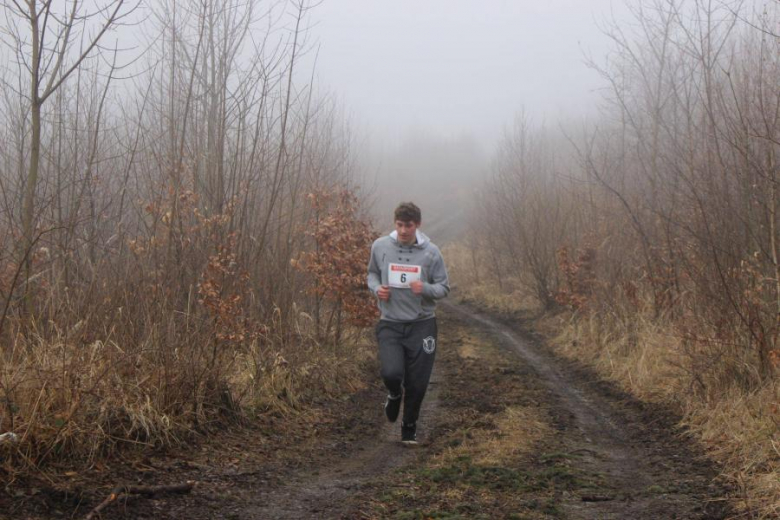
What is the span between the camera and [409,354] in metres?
6.42

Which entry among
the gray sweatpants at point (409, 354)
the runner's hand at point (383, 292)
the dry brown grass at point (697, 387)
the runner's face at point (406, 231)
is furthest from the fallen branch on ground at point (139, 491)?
the dry brown grass at point (697, 387)

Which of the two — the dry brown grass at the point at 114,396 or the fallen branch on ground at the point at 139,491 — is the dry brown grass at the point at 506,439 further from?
the fallen branch on ground at the point at 139,491

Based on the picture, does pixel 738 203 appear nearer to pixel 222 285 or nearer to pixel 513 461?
pixel 513 461

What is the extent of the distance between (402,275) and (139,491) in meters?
2.86

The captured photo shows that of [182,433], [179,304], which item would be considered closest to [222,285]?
[179,304]

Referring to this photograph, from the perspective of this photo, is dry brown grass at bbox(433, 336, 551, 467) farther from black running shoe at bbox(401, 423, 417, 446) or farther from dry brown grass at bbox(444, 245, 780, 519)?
dry brown grass at bbox(444, 245, 780, 519)

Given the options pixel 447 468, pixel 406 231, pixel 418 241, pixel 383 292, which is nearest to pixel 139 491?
pixel 447 468

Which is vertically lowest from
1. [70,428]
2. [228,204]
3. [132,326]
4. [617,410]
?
[617,410]

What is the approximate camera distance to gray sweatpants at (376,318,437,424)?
633cm

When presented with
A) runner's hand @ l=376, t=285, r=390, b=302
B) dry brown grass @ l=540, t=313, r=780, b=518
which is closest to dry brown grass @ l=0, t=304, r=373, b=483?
runner's hand @ l=376, t=285, r=390, b=302

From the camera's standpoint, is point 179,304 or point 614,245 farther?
point 614,245

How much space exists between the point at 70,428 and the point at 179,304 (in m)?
2.12

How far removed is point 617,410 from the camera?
8180 mm

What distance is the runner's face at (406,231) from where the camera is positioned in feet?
20.9
